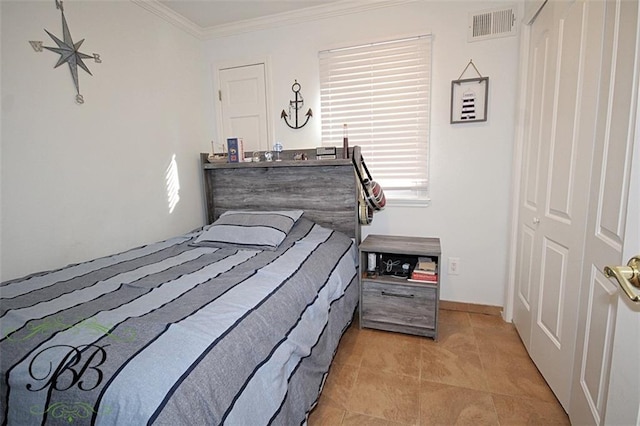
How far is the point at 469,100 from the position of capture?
7.34ft

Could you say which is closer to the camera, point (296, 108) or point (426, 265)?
point (426, 265)

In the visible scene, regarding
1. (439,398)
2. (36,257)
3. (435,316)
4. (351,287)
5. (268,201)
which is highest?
(268,201)

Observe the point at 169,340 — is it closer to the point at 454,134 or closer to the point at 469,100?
the point at 454,134

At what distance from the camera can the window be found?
235cm

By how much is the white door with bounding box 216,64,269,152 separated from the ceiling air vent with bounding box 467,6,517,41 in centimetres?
172

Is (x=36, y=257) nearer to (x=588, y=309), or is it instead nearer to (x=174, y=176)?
(x=174, y=176)

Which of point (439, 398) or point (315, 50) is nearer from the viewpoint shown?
point (439, 398)

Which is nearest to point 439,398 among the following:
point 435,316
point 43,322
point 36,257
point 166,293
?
point 435,316

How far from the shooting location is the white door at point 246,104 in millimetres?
2760

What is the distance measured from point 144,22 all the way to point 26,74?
984mm

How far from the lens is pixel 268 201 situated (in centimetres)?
267

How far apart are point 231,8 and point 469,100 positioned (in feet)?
6.66

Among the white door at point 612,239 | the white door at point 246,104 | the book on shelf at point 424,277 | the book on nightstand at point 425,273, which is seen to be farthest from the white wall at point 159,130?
the white door at point 612,239

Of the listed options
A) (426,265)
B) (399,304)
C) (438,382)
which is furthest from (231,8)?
(438,382)
